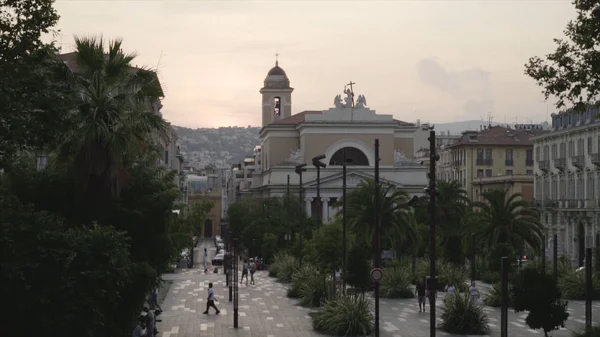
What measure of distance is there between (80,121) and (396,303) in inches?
1017

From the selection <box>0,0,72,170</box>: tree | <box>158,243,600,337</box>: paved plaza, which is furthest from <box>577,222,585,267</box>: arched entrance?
<box>0,0,72,170</box>: tree

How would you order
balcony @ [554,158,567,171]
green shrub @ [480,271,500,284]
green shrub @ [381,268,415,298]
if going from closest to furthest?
green shrub @ [381,268,415,298] < green shrub @ [480,271,500,284] < balcony @ [554,158,567,171]

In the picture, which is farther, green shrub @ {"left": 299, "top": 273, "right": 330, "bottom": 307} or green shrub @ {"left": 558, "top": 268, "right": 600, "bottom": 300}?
green shrub @ {"left": 558, "top": 268, "right": 600, "bottom": 300}

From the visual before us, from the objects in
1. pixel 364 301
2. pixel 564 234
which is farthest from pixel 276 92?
pixel 364 301

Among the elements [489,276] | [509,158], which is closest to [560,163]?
[489,276]

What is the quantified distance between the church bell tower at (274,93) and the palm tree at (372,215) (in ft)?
278

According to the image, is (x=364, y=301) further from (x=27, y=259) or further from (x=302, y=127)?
(x=302, y=127)

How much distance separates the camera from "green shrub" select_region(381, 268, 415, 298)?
51.4 metres

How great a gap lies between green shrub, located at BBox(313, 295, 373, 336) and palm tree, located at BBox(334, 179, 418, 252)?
1757 centimetres

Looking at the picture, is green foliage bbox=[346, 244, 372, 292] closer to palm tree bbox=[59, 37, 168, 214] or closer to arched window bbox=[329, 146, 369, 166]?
palm tree bbox=[59, 37, 168, 214]

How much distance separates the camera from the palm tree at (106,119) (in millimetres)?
25391

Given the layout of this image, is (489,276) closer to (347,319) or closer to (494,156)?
(347,319)

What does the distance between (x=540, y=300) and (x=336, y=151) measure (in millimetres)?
85199

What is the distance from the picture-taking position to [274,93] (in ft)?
468
